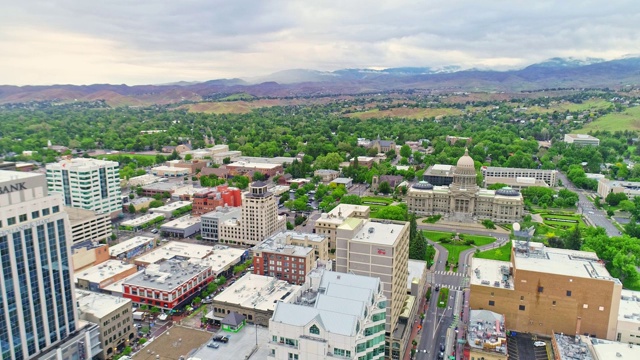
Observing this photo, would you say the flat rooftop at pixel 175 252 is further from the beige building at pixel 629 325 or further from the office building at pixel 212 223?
the beige building at pixel 629 325

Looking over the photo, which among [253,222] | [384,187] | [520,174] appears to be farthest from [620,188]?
[253,222]

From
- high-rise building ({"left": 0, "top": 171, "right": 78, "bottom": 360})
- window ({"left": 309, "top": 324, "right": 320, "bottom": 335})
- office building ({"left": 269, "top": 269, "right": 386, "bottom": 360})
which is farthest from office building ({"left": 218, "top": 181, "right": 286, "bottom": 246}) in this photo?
window ({"left": 309, "top": 324, "right": 320, "bottom": 335})

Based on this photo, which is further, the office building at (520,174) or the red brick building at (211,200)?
the office building at (520,174)

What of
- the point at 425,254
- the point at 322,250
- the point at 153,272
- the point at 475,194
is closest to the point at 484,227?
the point at 475,194

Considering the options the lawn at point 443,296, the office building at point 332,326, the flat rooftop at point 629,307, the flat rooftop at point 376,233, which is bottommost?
the lawn at point 443,296

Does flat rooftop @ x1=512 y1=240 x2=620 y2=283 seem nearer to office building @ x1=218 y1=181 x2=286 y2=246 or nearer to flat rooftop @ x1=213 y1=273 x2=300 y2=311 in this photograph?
flat rooftop @ x1=213 y1=273 x2=300 y2=311

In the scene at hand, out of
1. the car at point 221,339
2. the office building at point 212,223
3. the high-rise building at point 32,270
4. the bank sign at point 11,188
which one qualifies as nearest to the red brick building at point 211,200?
the office building at point 212,223
